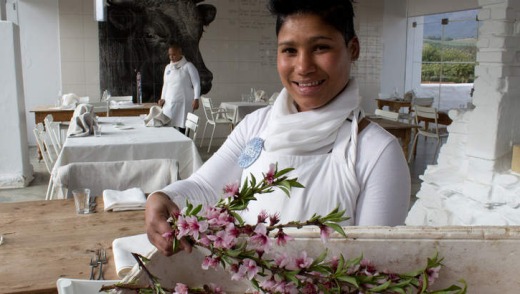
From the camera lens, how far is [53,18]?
28.8ft

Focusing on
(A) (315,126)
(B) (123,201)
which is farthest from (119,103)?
(A) (315,126)

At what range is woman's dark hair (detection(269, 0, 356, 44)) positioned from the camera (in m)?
Answer: 1.10

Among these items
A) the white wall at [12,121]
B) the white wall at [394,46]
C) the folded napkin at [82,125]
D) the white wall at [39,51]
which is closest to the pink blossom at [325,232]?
the folded napkin at [82,125]

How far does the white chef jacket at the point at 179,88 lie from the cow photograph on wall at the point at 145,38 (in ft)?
6.96

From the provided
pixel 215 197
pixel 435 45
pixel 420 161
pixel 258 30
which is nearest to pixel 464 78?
pixel 435 45

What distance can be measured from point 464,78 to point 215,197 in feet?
34.1

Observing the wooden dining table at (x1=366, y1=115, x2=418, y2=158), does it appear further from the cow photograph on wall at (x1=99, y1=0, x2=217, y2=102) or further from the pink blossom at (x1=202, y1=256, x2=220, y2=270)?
the pink blossom at (x1=202, y1=256, x2=220, y2=270)

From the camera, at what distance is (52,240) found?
1992 mm

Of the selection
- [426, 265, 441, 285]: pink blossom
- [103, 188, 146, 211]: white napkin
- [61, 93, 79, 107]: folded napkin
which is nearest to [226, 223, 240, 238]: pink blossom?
[426, 265, 441, 285]: pink blossom

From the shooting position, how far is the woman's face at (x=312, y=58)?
3.62 ft

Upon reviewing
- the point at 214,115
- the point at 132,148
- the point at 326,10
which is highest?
the point at 326,10

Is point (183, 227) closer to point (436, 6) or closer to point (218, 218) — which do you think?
point (218, 218)

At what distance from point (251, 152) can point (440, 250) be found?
0.66 m

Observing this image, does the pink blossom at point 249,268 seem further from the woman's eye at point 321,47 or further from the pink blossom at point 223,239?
the woman's eye at point 321,47
